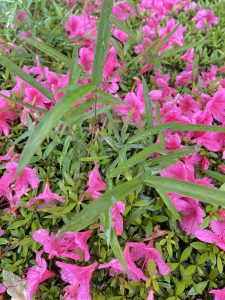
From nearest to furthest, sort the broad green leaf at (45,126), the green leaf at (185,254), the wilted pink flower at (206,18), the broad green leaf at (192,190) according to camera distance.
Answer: the broad green leaf at (45,126) → the broad green leaf at (192,190) → the green leaf at (185,254) → the wilted pink flower at (206,18)

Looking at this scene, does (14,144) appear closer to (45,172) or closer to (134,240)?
(45,172)

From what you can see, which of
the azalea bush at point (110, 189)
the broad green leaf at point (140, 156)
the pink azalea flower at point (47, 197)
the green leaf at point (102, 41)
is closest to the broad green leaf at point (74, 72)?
the azalea bush at point (110, 189)

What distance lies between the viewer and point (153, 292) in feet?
3.62

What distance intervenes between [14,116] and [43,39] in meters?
0.43

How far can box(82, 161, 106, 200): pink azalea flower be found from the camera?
3.85 feet

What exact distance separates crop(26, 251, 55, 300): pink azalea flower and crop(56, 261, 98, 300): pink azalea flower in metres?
0.06

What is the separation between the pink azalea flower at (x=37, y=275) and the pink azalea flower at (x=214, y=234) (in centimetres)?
43

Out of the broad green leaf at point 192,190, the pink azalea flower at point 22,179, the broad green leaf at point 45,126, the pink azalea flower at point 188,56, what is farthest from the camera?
the pink azalea flower at point 188,56

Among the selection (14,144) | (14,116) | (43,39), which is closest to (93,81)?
(14,144)

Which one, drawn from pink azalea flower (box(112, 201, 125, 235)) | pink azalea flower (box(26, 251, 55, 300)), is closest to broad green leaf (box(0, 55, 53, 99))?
pink azalea flower (box(112, 201, 125, 235))

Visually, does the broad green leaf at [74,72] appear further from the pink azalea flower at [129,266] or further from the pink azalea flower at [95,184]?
the pink azalea flower at [129,266]

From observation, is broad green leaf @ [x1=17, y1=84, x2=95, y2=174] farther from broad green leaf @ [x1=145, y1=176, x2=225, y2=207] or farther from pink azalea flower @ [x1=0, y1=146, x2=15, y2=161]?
pink azalea flower @ [x1=0, y1=146, x2=15, y2=161]

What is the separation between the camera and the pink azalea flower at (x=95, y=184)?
3.85ft

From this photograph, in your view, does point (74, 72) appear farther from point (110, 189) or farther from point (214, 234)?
point (214, 234)
